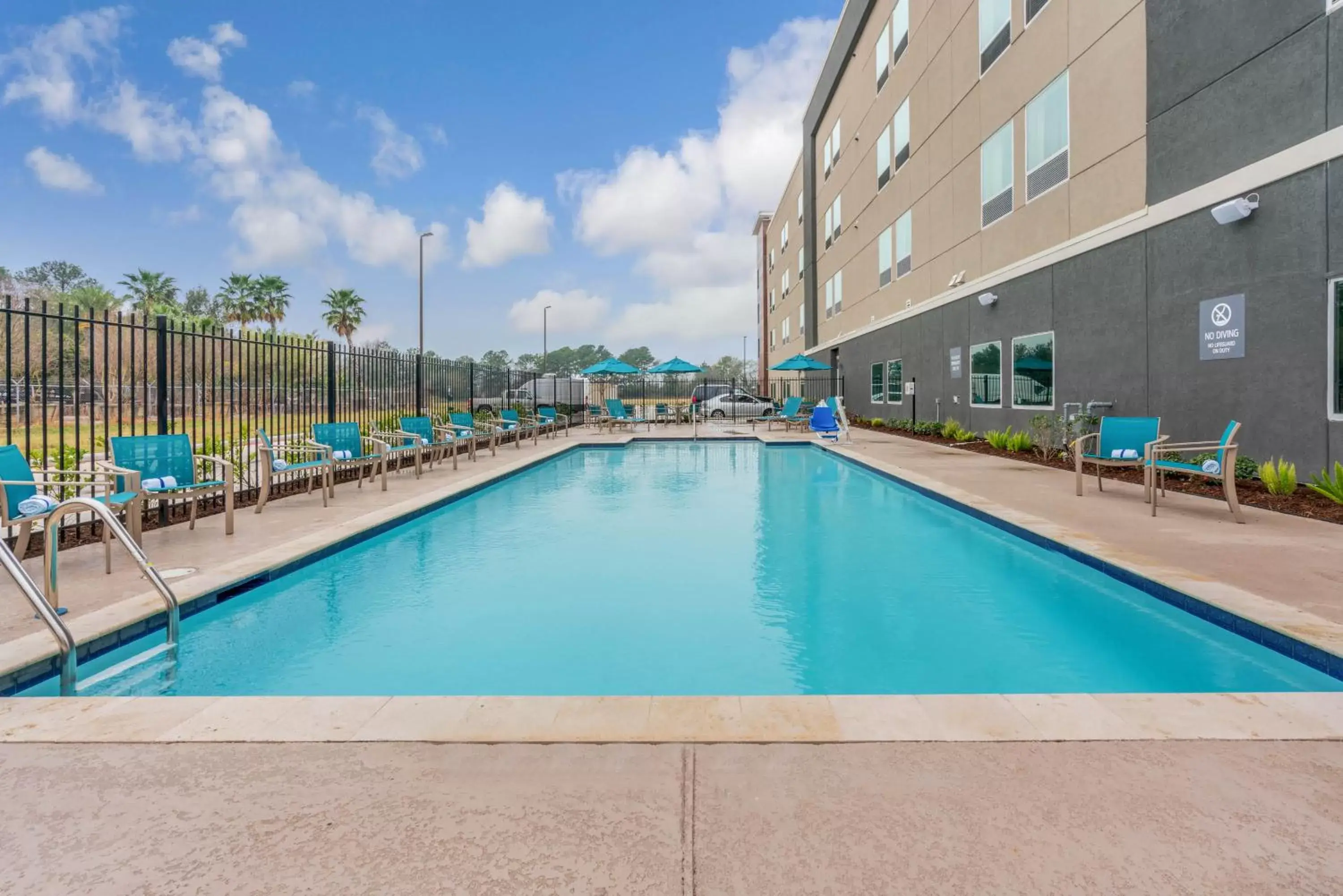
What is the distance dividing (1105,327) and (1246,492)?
149 inches

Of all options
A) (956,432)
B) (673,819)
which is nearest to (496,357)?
(956,432)

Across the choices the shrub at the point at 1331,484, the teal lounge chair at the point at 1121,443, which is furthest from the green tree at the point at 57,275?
the shrub at the point at 1331,484

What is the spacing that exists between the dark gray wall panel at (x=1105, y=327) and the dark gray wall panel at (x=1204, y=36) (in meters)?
1.85

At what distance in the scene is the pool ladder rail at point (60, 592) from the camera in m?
2.95

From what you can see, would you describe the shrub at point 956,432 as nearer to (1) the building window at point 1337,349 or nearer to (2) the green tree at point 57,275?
(1) the building window at point 1337,349

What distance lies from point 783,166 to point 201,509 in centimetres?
3946

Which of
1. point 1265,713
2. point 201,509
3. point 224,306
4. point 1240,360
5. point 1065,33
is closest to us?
point 1265,713

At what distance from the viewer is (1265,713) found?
8.21ft

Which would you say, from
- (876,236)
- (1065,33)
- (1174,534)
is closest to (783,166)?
(876,236)

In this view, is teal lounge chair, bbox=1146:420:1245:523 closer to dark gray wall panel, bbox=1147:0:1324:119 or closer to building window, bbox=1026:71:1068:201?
dark gray wall panel, bbox=1147:0:1324:119

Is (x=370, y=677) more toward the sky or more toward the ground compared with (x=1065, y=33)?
more toward the ground

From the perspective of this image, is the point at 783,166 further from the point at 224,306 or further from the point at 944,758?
the point at 944,758

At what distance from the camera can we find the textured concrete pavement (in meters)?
1.66

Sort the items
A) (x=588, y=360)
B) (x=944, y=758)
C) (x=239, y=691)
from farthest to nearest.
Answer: (x=588, y=360)
(x=239, y=691)
(x=944, y=758)
